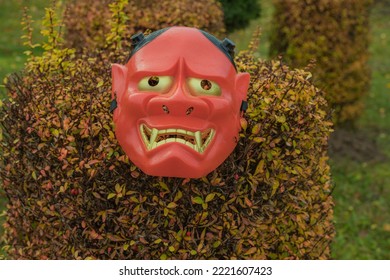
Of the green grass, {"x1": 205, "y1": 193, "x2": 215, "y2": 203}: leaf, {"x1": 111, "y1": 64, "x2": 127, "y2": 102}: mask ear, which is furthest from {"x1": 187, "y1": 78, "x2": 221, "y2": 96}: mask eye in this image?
the green grass

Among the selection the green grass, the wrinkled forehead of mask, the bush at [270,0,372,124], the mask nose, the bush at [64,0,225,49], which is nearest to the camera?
the mask nose

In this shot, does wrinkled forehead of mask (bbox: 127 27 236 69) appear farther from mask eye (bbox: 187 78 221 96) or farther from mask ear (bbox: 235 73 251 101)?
mask eye (bbox: 187 78 221 96)

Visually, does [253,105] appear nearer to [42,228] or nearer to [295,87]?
[295,87]

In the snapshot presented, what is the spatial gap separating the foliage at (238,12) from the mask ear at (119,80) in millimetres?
6241

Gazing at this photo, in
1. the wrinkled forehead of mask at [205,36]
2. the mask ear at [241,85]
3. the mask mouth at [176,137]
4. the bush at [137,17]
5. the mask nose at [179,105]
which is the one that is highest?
the bush at [137,17]

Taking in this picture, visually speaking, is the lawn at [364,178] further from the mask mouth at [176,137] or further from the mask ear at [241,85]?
the mask mouth at [176,137]

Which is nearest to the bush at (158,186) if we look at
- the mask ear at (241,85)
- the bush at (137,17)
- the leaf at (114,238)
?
the leaf at (114,238)

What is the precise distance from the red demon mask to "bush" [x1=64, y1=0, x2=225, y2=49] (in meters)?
3.21

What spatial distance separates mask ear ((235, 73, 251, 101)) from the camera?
3.31 meters

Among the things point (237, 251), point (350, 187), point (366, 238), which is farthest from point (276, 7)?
point (237, 251)

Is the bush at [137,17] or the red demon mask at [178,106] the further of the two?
the bush at [137,17]

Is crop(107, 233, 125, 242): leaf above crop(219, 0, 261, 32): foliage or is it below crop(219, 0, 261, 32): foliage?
below

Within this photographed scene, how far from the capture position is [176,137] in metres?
3.10

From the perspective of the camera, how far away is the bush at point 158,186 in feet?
11.3
